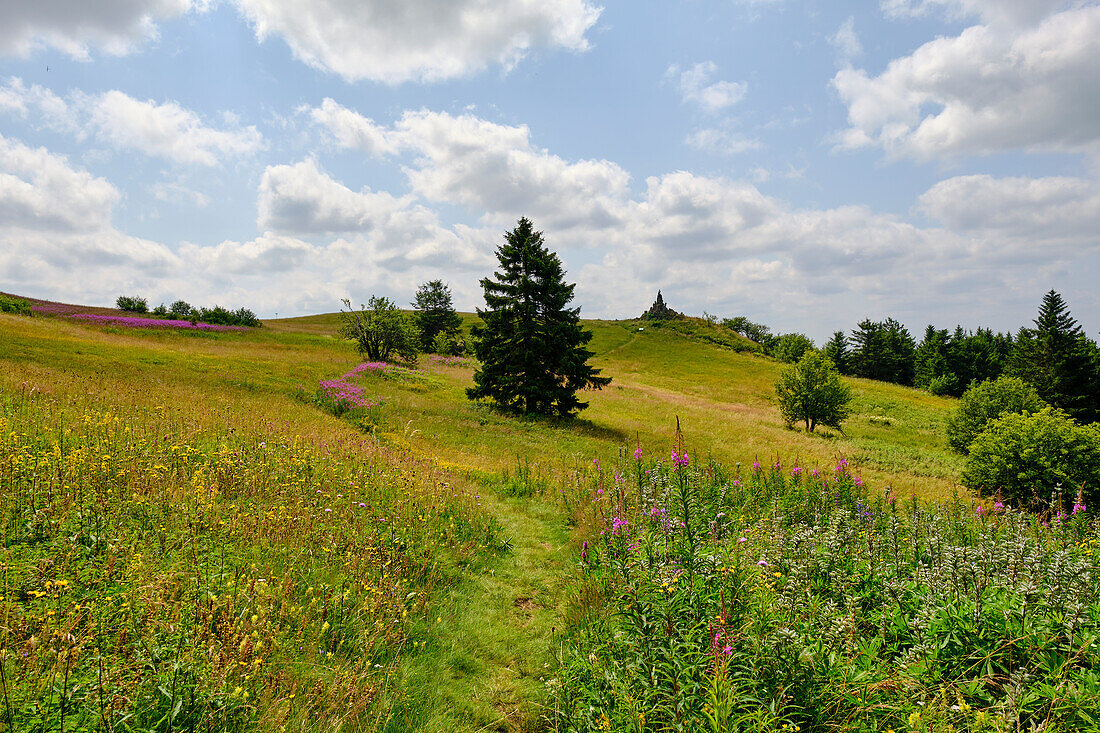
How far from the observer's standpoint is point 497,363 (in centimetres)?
2412

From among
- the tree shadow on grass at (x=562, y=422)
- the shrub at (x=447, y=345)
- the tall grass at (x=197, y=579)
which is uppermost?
the shrub at (x=447, y=345)

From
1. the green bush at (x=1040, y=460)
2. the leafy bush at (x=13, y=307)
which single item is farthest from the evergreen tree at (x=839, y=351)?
the leafy bush at (x=13, y=307)

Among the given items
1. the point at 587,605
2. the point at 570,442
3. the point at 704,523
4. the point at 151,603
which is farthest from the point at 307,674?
the point at 570,442

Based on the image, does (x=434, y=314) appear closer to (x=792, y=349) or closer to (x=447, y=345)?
(x=447, y=345)

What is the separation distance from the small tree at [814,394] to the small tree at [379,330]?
32.3 meters

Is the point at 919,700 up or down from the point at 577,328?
down

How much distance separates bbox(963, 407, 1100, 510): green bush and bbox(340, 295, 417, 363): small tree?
126ft

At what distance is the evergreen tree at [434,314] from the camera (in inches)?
2334

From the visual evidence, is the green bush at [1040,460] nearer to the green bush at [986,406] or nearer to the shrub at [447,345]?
the green bush at [986,406]

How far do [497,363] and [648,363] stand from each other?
180 ft

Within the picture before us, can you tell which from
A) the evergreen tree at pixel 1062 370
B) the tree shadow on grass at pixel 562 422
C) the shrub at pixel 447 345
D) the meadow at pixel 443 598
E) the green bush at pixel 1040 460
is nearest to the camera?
the meadow at pixel 443 598

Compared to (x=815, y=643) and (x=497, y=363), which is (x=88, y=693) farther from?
(x=497, y=363)

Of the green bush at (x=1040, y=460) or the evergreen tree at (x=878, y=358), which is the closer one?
the green bush at (x=1040, y=460)

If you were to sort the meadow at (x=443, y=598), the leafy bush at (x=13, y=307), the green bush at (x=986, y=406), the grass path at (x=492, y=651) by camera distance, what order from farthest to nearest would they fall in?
the leafy bush at (x=13, y=307)
the green bush at (x=986, y=406)
the grass path at (x=492, y=651)
the meadow at (x=443, y=598)
